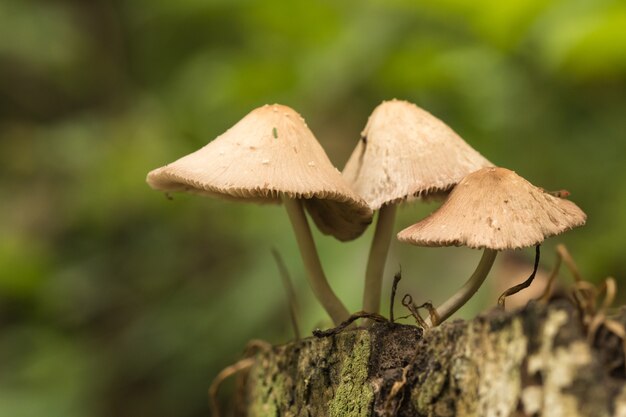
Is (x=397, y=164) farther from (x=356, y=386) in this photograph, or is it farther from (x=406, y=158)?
(x=356, y=386)

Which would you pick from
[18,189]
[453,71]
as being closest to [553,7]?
[453,71]

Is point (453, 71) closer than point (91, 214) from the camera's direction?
Yes

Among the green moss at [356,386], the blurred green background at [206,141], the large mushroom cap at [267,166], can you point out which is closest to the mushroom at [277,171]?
the large mushroom cap at [267,166]

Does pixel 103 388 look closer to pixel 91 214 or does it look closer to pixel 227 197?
pixel 91 214

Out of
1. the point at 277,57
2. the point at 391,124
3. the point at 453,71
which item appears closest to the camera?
the point at 391,124

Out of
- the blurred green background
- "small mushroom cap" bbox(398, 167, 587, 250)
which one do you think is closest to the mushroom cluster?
"small mushroom cap" bbox(398, 167, 587, 250)

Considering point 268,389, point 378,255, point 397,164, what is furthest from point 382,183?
point 268,389
